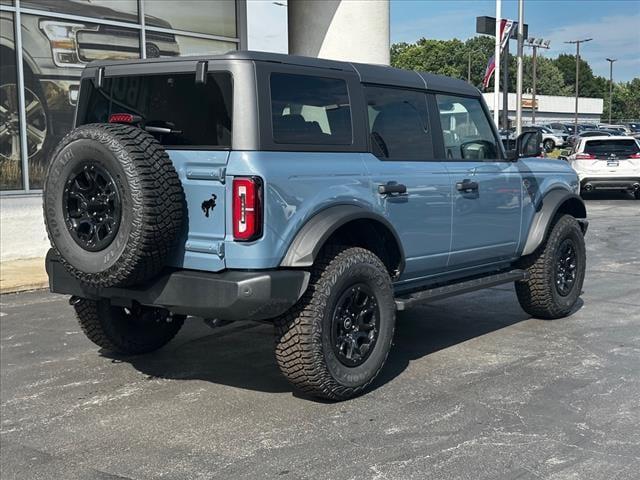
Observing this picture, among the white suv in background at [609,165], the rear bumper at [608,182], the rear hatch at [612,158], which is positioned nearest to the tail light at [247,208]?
the white suv in background at [609,165]

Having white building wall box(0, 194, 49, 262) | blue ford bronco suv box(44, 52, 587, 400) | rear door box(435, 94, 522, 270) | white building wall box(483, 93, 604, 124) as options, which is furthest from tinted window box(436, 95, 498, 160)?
white building wall box(483, 93, 604, 124)

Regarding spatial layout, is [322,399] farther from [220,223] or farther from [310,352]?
[220,223]

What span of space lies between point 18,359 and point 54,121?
6457 mm

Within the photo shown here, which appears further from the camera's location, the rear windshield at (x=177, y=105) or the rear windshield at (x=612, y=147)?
the rear windshield at (x=612, y=147)

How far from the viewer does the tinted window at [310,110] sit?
465 cm

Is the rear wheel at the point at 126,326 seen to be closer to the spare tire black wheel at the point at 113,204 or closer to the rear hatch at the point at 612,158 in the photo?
the spare tire black wheel at the point at 113,204

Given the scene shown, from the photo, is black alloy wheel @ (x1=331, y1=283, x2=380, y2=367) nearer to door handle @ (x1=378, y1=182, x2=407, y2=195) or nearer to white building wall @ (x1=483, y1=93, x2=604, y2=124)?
door handle @ (x1=378, y1=182, x2=407, y2=195)

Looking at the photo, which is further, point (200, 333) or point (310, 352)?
point (200, 333)

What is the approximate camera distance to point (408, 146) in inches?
219

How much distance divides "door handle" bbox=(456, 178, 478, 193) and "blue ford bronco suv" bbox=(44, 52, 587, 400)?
18 mm

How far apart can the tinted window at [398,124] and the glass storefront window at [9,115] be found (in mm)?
7446

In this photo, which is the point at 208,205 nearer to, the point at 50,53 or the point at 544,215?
the point at 544,215

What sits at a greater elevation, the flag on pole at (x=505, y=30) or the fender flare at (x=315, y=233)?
the flag on pole at (x=505, y=30)

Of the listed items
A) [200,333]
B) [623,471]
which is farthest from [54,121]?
[623,471]
